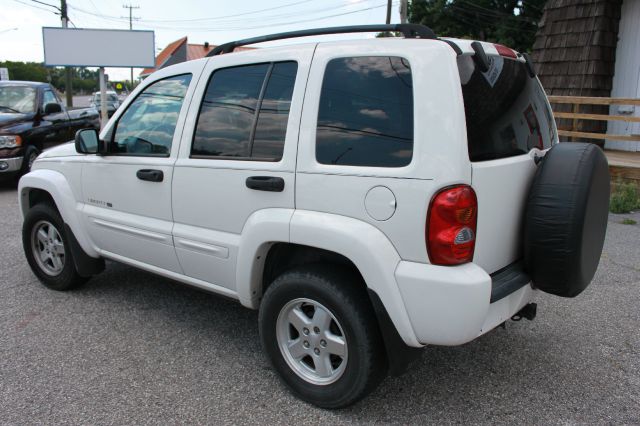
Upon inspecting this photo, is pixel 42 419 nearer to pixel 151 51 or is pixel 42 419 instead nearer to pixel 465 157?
pixel 465 157

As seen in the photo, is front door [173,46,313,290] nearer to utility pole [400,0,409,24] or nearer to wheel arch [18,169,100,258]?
wheel arch [18,169,100,258]

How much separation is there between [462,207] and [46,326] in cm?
313

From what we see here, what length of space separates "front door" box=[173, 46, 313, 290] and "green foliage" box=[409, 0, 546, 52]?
25376mm

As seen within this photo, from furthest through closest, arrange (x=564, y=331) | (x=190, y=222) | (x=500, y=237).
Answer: (x=564, y=331) < (x=190, y=222) < (x=500, y=237)

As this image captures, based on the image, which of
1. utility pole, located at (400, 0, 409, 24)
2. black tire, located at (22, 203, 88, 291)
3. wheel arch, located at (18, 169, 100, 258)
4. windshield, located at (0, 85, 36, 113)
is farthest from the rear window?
utility pole, located at (400, 0, 409, 24)

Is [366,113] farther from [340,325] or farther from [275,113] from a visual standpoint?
[340,325]

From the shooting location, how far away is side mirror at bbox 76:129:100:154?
3846 millimetres

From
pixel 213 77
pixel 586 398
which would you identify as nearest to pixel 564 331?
pixel 586 398

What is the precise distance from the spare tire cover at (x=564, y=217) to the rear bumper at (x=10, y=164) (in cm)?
902

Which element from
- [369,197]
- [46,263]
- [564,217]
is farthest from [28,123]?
[564,217]

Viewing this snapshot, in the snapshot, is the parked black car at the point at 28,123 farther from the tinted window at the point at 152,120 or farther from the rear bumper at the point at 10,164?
the tinted window at the point at 152,120

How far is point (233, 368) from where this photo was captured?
3301 mm

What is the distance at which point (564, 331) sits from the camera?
3.82 meters

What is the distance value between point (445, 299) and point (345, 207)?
63 cm
